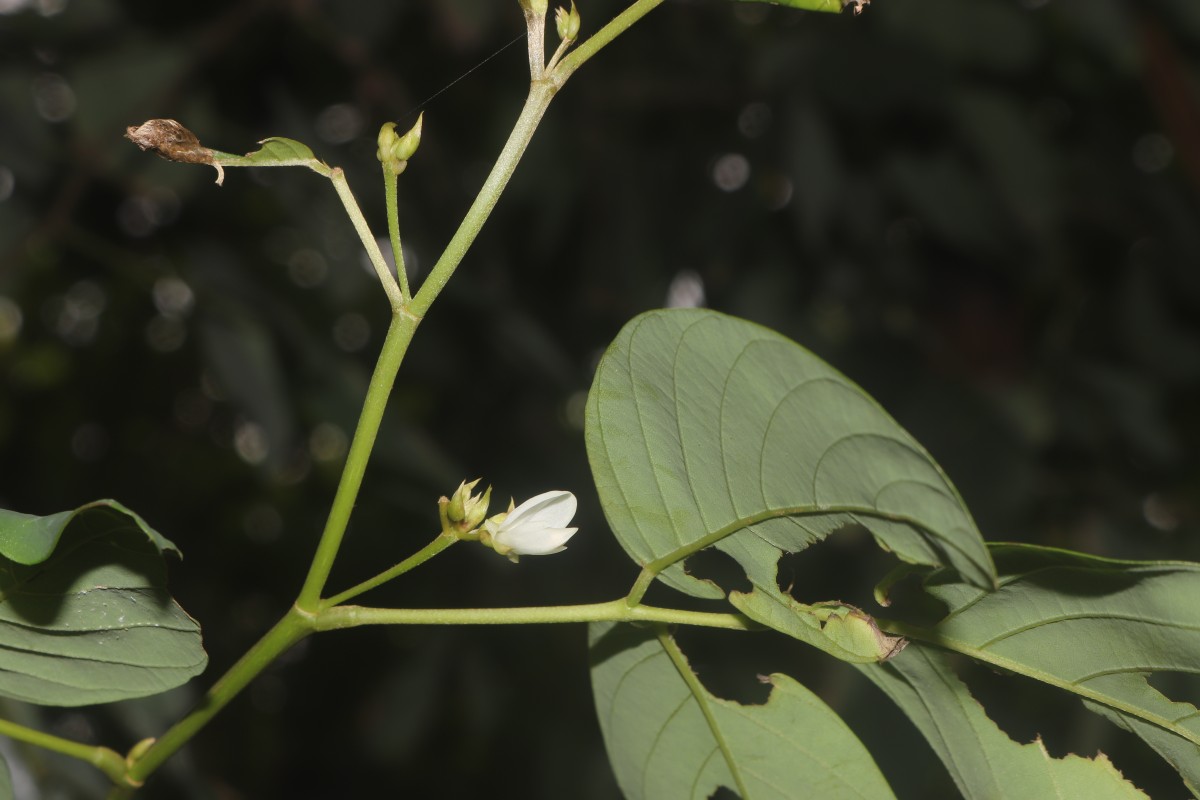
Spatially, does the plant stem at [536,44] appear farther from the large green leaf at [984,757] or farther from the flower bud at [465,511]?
the large green leaf at [984,757]

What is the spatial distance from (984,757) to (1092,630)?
0.32ft

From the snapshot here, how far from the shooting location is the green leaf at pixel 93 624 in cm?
45

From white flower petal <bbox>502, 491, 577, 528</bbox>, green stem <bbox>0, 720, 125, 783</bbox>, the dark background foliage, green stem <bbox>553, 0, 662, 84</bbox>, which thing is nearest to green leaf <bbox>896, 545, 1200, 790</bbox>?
white flower petal <bbox>502, 491, 577, 528</bbox>

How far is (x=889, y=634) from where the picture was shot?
488 mm

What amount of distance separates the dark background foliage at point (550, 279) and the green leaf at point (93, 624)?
0.81 meters

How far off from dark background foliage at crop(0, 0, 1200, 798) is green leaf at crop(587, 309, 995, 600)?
0.85m

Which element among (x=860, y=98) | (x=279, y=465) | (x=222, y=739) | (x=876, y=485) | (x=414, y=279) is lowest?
(x=222, y=739)

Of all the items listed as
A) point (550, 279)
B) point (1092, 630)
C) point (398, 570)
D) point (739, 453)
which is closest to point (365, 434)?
point (398, 570)

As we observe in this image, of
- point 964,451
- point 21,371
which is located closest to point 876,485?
point 964,451

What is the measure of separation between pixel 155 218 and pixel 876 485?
1.56m

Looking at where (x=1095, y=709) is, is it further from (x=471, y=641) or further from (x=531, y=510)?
(x=471, y=641)

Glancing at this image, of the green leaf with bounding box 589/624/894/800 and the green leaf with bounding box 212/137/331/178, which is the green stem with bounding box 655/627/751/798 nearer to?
the green leaf with bounding box 589/624/894/800

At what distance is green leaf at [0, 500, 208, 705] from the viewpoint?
0.45m

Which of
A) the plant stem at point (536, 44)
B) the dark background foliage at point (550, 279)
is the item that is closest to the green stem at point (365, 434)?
the plant stem at point (536, 44)
